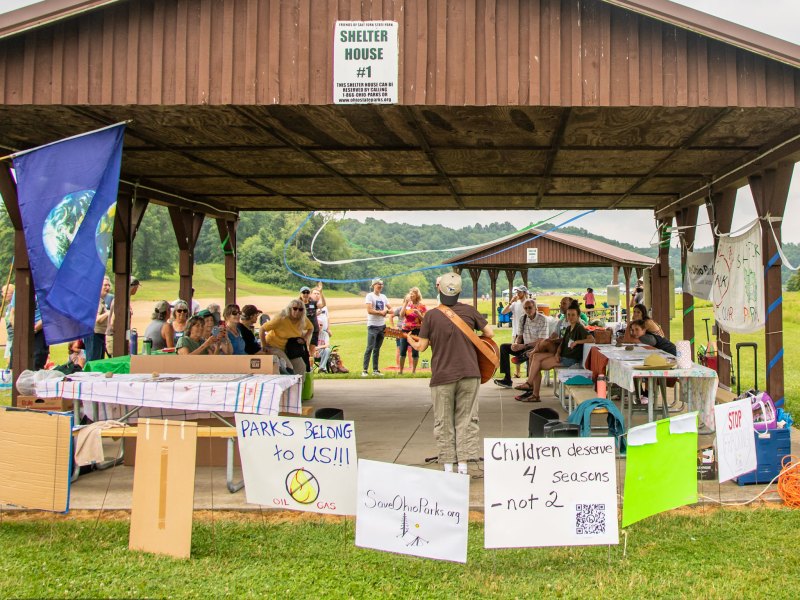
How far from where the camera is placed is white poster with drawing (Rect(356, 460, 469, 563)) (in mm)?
3506

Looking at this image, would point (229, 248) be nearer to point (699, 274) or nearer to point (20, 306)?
point (20, 306)

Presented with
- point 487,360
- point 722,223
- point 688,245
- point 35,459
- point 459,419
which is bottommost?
point 35,459

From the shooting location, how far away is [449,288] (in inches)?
206

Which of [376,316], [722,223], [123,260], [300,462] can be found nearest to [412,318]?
[376,316]

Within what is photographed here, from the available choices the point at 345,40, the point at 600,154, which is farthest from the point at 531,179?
the point at 345,40

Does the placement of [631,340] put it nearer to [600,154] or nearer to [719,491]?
[600,154]

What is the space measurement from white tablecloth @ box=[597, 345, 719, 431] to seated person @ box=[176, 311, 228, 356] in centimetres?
423

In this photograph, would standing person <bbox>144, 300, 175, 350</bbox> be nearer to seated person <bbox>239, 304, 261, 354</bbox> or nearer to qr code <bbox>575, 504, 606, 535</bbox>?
seated person <bbox>239, 304, 261, 354</bbox>

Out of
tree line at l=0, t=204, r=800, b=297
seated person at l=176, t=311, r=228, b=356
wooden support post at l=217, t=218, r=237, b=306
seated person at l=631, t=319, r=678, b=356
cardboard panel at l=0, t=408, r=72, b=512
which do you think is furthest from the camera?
tree line at l=0, t=204, r=800, b=297

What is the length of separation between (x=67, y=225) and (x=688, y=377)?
5.66 meters

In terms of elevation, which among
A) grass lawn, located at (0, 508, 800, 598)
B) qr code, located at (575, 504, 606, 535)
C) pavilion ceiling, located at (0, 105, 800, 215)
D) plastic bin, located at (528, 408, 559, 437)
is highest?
pavilion ceiling, located at (0, 105, 800, 215)

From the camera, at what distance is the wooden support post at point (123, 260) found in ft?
29.0

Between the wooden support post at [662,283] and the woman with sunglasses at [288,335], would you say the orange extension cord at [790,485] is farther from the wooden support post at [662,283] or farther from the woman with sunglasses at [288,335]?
the wooden support post at [662,283]

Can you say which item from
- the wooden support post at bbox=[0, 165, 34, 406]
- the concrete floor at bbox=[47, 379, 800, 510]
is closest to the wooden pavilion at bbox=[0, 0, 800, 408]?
the wooden support post at bbox=[0, 165, 34, 406]
